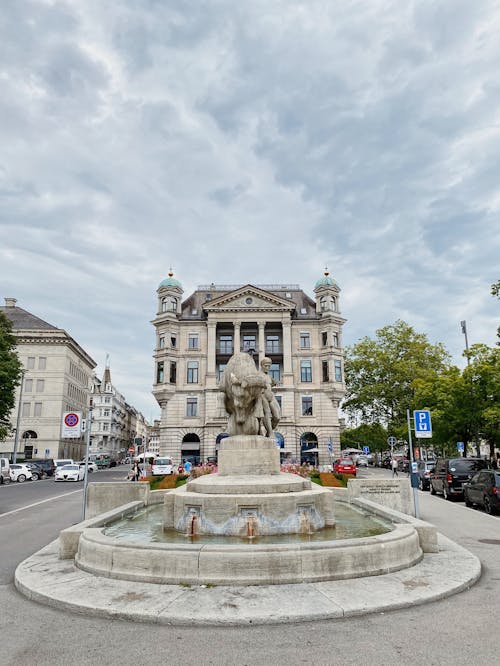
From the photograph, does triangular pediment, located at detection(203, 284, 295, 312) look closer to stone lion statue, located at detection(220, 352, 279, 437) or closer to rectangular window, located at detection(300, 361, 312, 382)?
rectangular window, located at detection(300, 361, 312, 382)

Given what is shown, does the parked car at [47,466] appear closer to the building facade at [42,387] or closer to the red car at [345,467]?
the building facade at [42,387]

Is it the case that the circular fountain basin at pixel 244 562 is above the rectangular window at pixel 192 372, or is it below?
below

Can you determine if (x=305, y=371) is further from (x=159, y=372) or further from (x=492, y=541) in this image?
(x=492, y=541)

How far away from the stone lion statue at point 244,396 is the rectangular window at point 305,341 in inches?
1885

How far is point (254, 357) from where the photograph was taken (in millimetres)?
55844

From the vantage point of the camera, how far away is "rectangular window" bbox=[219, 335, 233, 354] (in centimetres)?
5962

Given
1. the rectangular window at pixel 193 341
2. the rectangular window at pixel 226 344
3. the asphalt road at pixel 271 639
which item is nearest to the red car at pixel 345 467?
the rectangular window at pixel 226 344

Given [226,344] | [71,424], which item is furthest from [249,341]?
[71,424]

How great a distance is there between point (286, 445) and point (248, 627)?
162 ft

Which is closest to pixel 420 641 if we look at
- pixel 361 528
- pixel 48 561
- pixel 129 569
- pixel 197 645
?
pixel 197 645

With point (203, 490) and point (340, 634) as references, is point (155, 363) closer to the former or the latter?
point (203, 490)

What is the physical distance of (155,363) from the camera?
190 ft

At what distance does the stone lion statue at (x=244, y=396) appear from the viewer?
432 inches

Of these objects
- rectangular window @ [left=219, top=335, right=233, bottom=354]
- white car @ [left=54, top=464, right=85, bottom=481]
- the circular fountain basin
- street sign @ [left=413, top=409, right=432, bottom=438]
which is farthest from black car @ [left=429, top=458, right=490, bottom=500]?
rectangular window @ [left=219, top=335, right=233, bottom=354]
